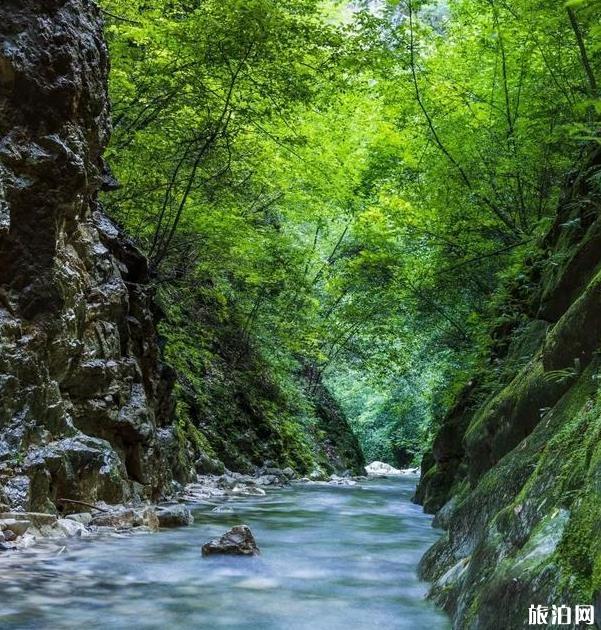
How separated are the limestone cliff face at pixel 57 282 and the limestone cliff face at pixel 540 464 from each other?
416cm

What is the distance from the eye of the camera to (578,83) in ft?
26.3

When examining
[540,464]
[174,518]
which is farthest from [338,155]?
[540,464]

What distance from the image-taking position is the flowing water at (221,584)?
13.0ft

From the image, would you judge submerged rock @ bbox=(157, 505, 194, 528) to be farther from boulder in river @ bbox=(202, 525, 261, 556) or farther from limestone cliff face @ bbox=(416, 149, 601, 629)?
limestone cliff face @ bbox=(416, 149, 601, 629)

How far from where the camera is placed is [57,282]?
753 cm

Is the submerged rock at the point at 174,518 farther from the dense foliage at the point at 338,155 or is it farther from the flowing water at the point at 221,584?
the dense foliage at the point at 338,155

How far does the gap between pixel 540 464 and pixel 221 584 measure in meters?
2.59

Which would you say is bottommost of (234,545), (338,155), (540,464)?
(234,545)

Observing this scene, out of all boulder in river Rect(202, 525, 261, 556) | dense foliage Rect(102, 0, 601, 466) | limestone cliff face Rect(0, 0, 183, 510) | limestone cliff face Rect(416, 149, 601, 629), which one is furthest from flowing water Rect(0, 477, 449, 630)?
dense foliage Rect(102, 0, 601, 466)

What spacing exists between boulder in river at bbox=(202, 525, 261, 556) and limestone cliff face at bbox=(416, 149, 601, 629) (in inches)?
64.6

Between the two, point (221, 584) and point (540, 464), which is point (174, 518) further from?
point (540, 464)

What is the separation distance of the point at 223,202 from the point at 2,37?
22.2 feet

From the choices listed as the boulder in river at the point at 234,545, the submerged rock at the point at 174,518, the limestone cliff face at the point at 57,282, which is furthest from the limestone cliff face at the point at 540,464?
the limestone cliff face at the point at 57,282

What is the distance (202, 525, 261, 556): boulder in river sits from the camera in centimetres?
591
